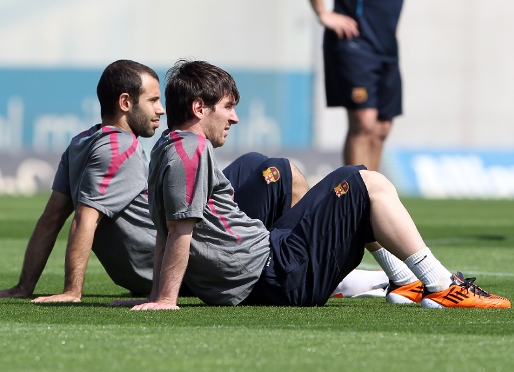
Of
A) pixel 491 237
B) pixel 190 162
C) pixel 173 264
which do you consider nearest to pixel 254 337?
pixel 173 264

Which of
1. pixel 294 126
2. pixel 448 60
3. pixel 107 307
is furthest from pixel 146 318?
pixel 448 60

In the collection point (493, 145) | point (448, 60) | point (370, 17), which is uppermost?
point (370, 17)

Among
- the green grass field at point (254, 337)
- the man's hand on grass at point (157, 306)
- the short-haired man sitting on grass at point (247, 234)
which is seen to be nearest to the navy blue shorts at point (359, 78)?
the green grass field at point (254, 337)

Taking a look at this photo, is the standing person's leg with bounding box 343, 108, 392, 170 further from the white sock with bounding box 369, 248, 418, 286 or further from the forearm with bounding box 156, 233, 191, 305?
the forearm with bounding box 156, 233, 191, 305

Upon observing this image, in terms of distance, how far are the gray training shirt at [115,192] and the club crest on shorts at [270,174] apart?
1.65 feet

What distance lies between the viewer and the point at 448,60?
23.2 metres

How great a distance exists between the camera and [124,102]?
14.8 feet

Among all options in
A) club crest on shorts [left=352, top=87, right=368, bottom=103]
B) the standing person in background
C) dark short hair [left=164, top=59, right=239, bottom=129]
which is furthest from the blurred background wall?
dark short hair [left=164, top=59, right=239, bottom=129]

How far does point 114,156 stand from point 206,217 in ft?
2.10

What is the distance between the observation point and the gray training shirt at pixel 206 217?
3789 mm

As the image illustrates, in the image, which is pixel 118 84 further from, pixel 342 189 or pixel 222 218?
pixel 342 189

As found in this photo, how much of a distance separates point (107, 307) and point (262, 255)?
0.60 metres

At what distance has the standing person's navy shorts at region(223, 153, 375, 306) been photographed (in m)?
3.94

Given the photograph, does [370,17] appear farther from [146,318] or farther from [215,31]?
[215,31]
